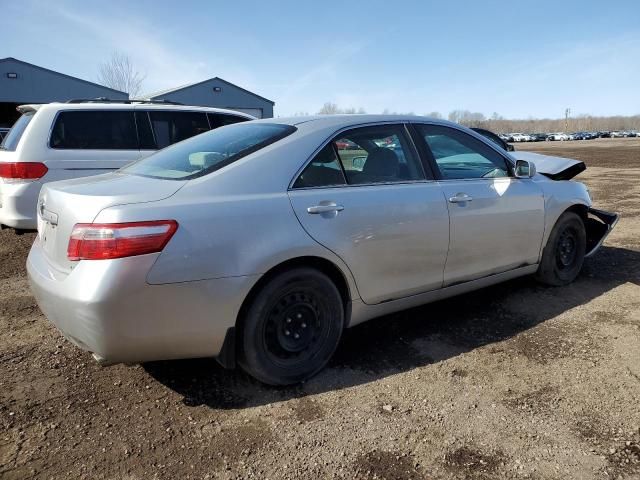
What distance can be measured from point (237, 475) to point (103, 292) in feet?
3.45

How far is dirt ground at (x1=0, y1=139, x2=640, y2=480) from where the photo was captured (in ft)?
7.84

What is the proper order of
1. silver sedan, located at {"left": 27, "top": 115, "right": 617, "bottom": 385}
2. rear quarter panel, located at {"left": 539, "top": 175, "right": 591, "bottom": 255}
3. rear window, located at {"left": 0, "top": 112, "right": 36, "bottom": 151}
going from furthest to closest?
rear window, located at {"left": 0, "top": 112, "right": 36, "bottom": 151} < rear quarter panel, located at {"left": 539, "top": 175, "right": 591, "bottom": 255} < silver sedan, located at {"left": 27, "top": 115, "right": 617, "bottom": 385}

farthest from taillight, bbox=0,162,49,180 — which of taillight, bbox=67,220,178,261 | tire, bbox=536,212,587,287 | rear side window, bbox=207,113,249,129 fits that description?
tire, bbox=536,212,587,287

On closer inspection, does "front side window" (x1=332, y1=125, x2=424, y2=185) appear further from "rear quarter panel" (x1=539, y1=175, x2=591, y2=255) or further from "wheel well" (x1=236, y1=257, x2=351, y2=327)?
"rear quarter panel" (x1=539, y1=175, x2=591, y2=255)

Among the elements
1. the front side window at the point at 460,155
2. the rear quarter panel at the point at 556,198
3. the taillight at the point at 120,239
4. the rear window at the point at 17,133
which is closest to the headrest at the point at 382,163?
the front side window at the point at 460,155

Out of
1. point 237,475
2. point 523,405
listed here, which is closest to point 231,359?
point 237,475

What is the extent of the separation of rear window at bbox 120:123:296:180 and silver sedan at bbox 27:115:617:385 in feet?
0.06

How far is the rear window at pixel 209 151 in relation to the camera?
3.01 m

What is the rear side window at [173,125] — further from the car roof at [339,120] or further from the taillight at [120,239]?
the taillight at [120,239]

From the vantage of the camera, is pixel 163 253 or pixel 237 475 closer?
pixel 237 475

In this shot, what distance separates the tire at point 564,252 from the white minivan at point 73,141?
4.78 m

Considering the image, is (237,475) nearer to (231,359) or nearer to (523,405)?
(231,359)

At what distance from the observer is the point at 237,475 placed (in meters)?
2.32

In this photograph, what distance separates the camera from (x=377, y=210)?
324 cm
